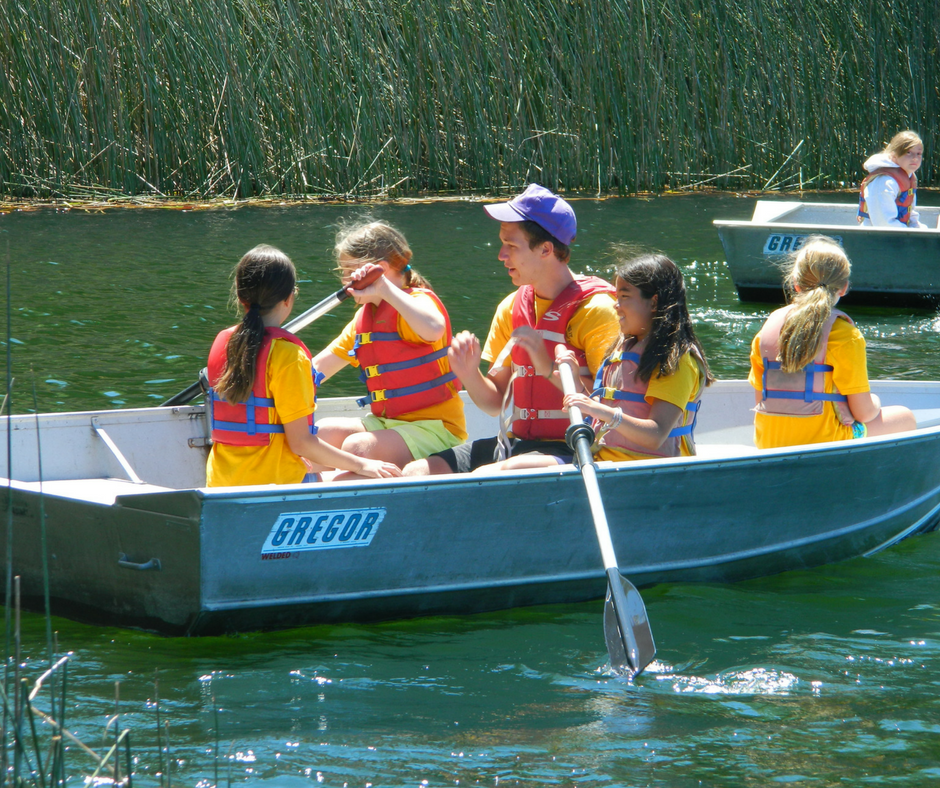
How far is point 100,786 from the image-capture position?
252 centimetres

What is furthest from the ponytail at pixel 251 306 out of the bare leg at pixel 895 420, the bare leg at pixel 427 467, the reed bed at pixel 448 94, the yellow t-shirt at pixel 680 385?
the reed bed at pixel 448 94

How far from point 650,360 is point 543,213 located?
58 cm

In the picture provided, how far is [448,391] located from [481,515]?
666 mm

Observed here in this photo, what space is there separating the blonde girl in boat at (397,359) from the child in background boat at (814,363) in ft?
3.68

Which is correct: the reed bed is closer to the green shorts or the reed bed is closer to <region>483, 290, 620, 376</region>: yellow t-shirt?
the green shorts

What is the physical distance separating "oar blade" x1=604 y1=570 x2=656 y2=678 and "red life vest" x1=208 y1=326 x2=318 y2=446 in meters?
1.03

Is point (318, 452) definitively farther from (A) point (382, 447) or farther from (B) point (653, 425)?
(B) point (653, 425)

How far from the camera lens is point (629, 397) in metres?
3.53

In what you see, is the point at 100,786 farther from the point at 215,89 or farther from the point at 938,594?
the point at 215,89

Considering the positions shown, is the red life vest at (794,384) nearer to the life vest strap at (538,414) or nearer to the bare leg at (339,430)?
the life vest strap at (538,414)

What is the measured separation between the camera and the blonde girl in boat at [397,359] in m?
3.68

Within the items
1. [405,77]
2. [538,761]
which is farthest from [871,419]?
[405,77]

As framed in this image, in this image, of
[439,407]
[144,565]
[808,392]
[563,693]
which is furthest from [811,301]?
[144,565]

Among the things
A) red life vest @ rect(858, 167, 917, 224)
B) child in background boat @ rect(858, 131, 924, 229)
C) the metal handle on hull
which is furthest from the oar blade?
red life vest @ rect(858, 167, 917, 224)
